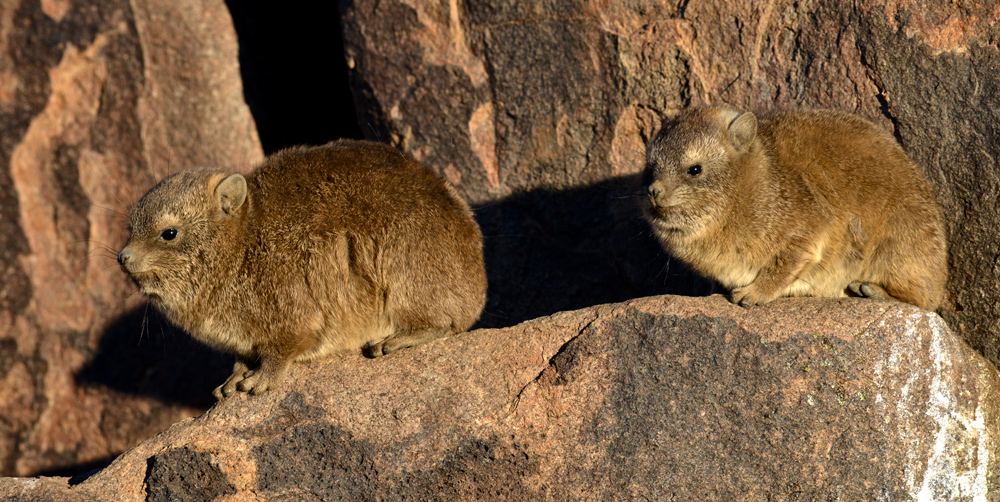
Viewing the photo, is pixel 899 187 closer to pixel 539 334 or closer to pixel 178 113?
pixel 539 334

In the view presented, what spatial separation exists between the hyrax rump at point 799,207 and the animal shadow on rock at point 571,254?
1111 mm

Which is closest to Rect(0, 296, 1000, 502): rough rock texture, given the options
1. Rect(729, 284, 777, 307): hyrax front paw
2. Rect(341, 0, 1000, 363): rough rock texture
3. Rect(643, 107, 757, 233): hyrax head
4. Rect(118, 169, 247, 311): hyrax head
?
Rect(729, 284, 777, 307): hyrax front paw

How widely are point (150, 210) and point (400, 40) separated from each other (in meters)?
2.48

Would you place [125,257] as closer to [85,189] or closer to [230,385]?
[230,385]

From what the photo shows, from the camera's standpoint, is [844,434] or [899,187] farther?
[899,187]

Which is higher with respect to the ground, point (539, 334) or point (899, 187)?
point (899, 187)

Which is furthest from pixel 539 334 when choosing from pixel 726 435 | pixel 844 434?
pixel 844 434

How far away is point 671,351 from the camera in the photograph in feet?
16.4

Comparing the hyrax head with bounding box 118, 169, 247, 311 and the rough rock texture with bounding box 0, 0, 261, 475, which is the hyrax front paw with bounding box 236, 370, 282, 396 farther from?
the rough rock texture with bounding box 0, 0, 261, 475

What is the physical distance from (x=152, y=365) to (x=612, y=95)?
4.71m

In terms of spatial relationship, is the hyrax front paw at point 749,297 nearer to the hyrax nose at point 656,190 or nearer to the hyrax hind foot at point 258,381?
the hyrax nose at point 656,190

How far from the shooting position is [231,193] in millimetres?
5723

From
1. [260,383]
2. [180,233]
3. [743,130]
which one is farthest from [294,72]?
[743,130]

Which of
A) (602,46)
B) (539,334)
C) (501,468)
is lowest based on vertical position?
(501,468)
